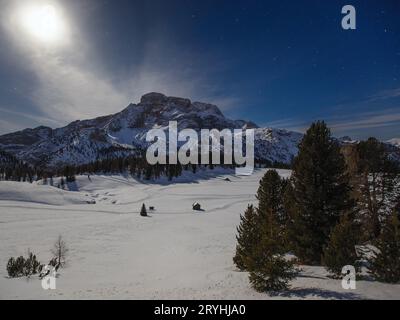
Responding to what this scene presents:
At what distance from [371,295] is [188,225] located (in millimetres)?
35953

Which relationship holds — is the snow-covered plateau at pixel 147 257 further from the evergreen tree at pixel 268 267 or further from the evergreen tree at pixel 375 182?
the evergreen tree at pixel 375 182

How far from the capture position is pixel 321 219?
18016mm

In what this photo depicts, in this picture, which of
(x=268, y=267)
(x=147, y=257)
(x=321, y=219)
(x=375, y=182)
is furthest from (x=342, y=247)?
(x=147, y=257)

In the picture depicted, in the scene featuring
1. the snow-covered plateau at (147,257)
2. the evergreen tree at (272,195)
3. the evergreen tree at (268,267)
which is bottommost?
the snow-covered plateau at (147,257)

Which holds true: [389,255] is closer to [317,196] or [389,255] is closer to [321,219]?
[321,219]

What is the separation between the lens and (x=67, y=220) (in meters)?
49.2

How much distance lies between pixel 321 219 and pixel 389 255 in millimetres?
4558

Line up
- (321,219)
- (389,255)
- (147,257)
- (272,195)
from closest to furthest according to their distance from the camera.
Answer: (389,255) → (321,219) → (272,195) → (147,257)

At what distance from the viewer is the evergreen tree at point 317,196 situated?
18047 millimetres

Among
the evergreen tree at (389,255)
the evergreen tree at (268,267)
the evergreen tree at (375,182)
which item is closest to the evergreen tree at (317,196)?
the evergreen tree at (389,255)

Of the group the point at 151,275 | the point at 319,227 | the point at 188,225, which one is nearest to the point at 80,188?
the point at 188,225

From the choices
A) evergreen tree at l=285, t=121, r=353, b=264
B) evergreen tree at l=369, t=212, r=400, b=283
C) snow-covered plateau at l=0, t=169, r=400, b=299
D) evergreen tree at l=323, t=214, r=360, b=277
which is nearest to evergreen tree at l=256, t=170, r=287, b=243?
evergreen tree at l=285, t=121, r=353, b=264
